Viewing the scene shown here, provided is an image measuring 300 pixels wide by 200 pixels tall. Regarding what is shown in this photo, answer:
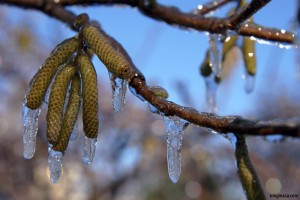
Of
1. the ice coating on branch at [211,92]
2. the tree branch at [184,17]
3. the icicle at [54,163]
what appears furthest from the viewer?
the ice coating on branch at [211,92]

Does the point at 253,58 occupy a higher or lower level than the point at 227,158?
lower

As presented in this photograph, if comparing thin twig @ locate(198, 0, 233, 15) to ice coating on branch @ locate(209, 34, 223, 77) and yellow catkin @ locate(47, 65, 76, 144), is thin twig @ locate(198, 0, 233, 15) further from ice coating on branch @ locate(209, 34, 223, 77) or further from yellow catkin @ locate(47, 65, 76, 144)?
yellow catkin @ locate(47, 65, 76, 144)

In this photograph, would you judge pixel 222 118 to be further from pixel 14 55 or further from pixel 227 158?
pixel 14 55

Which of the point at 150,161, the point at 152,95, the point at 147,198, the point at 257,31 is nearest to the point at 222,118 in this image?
the point at 152,95

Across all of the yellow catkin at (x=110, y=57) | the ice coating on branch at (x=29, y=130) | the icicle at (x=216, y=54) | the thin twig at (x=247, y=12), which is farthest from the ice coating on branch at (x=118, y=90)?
the icicle at (x=216, y=54)

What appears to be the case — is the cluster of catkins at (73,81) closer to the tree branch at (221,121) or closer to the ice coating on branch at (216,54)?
the tree branch at (221,121)

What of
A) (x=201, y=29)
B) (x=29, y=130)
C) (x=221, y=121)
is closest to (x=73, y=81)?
(x=29, y=130)

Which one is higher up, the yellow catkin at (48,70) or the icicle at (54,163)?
the yellow catkin at (48,70)
